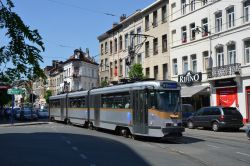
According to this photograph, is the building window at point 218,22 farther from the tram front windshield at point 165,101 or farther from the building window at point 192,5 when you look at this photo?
the tram front windshield at point 165,101

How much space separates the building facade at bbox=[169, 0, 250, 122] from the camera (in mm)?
33344

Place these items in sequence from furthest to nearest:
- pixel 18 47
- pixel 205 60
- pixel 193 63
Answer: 1. pixel 193 63
2. pixel 205 60
3. pixel 18 47

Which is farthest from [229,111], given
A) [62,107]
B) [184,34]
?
[62,107]

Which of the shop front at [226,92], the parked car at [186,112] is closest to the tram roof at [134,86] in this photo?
the parked car at [186,112]

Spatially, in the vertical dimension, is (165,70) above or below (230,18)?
below

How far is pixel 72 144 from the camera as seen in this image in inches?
738

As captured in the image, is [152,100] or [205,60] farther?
[205,60]

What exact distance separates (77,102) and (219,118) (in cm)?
1133

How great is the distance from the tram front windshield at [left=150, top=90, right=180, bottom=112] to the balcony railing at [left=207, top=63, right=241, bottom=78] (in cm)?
1509

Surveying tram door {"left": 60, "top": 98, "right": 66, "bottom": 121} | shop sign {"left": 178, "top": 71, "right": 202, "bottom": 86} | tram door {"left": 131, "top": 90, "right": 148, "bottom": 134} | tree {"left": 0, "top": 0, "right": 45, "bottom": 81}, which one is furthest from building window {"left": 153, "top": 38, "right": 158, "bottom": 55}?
tree {"left": 0, "top": 0, "right": 45, "bottom": 81}

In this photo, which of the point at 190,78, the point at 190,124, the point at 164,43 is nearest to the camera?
the point at 190,124

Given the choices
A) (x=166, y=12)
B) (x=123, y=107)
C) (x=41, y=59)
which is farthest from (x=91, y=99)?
(x=41, y=59)

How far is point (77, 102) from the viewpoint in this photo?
108 feet

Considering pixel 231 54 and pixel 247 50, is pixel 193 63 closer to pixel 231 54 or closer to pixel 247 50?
pixel 231 54
